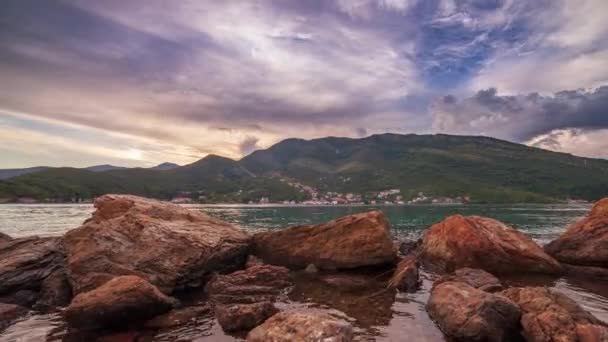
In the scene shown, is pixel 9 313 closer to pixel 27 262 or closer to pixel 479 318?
pixel 27 262

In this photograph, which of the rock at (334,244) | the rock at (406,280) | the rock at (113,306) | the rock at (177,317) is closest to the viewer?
the rock at (113,306)

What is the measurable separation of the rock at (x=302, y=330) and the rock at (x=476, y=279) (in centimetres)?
1002

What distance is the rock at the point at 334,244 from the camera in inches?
891

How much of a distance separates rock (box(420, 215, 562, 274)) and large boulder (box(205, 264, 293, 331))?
11183 mm

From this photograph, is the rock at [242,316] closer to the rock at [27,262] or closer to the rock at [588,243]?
the rock at [27,262]

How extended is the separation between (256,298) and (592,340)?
12.5 m

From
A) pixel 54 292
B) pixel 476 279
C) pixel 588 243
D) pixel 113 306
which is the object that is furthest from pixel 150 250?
pixel 588 243

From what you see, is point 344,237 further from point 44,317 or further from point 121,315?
point 44,317

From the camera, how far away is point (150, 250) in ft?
61.0

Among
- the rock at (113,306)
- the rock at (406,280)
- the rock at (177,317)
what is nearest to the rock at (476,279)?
the rock at (406,280)

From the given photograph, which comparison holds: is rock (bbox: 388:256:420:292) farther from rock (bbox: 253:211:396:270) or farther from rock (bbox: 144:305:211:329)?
rock (bbox: 144:305:211:329)

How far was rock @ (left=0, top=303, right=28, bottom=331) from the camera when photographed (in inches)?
571

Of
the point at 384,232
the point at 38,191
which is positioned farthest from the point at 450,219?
the point at 38,191

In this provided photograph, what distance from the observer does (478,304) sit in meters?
12.2
